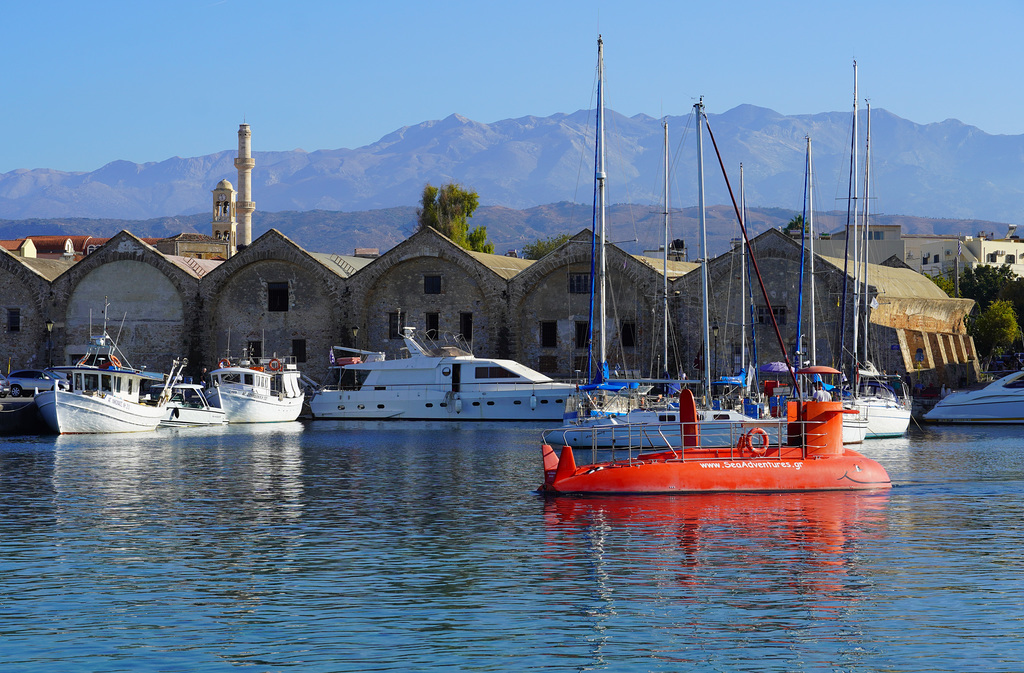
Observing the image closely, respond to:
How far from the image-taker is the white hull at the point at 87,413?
1902 inches

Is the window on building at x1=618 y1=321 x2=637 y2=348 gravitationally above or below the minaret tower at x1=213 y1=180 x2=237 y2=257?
below

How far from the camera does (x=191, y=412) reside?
185 feet

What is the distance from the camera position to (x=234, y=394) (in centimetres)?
5856

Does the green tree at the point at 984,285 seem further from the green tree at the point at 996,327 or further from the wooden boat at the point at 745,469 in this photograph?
the wooden boat at the point at 745,469

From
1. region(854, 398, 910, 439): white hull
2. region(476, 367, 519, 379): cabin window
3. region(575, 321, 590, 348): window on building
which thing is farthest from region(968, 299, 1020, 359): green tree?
region(476, 367, 519, 379): cabin window

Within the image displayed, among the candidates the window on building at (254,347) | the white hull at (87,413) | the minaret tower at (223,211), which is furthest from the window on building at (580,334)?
the minaret tower at (223,211)

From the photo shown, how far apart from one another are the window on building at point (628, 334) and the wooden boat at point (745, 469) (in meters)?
35.3

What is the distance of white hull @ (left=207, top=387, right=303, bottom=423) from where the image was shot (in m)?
58.5

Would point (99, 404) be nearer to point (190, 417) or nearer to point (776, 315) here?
point (190, 417)

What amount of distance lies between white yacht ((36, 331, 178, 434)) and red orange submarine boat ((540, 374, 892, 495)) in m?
27.7

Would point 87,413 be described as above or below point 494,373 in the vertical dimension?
below

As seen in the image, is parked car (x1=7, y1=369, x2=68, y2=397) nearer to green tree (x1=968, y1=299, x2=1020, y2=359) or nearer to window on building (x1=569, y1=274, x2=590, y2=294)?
window on building (x1=569, y1=274, x2=590, y2=294)

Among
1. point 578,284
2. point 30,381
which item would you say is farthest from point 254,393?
point 578,284

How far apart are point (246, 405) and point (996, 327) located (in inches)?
1811
